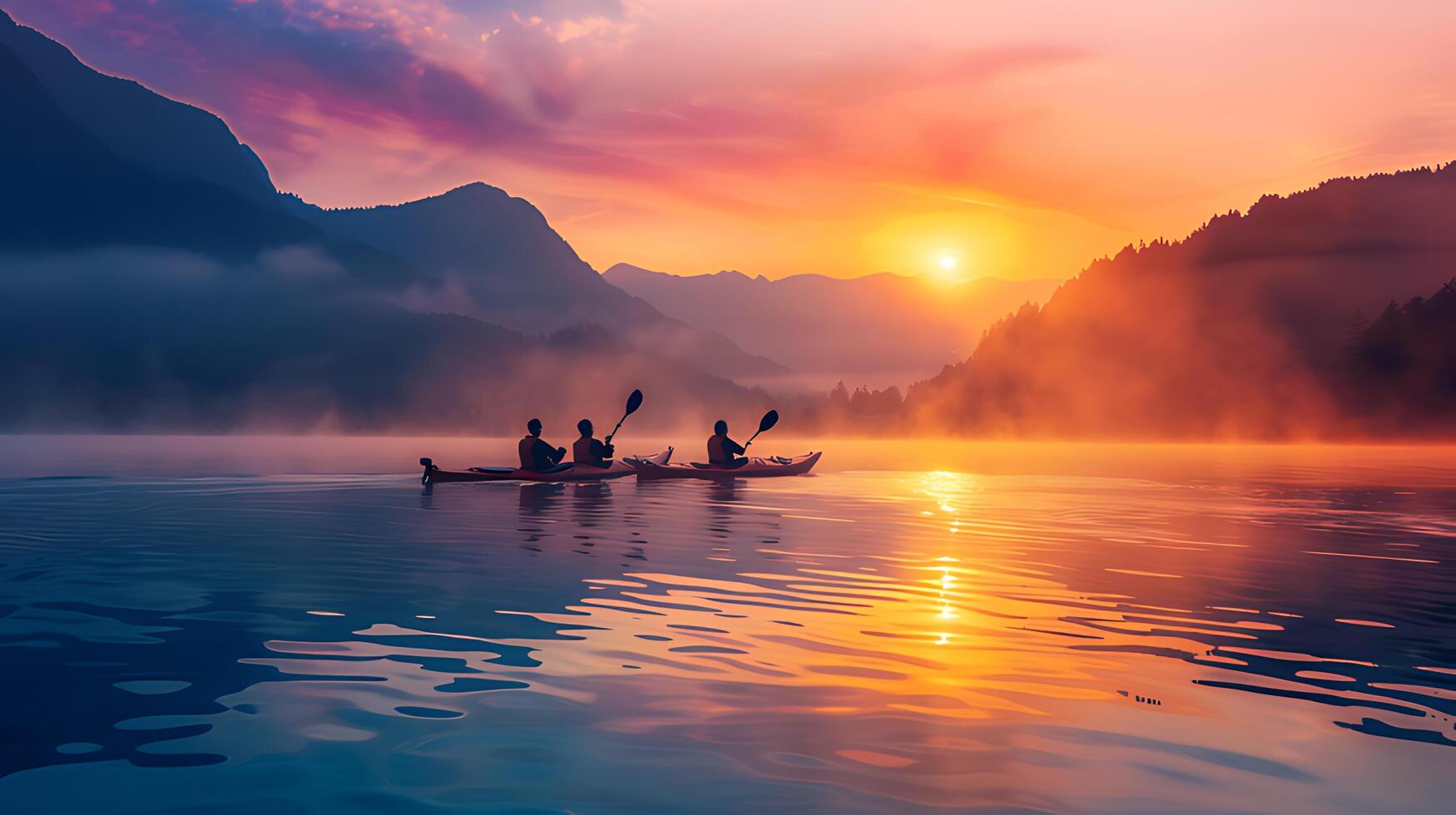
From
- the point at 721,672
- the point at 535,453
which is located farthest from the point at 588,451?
the point at 721,672

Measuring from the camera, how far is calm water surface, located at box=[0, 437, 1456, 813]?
326 inches

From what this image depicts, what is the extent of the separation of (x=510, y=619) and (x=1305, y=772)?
11.1 metres

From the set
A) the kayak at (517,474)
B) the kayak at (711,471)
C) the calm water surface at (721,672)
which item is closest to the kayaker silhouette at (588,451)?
the kayak at (517,474)

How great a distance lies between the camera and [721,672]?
476 inches

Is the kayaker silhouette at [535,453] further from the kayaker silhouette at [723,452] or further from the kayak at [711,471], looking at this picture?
the kayaker silhouette at [723,452]

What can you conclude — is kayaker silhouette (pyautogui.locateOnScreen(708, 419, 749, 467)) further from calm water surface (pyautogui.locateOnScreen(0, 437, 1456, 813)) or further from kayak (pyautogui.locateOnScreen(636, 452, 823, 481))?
calm water surface (pyautogui.locateOnScreen(0, 437, 1456, 813))

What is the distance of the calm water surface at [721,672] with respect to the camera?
8281mm

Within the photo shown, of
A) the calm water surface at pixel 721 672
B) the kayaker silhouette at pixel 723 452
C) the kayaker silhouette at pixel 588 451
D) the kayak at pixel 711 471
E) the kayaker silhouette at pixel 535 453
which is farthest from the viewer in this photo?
the kayaker silhouette at pixel 723 452

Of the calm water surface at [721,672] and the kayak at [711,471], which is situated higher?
the kayak at [711,471]

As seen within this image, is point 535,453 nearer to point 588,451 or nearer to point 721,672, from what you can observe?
point 588,451

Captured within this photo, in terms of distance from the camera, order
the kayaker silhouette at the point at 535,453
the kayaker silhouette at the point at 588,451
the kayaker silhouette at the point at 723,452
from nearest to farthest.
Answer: the kayaker silhouette at the point at 535,453
the kayaker silhouette at the point at 588,451
the kayaker silhouette at the point at 723,452

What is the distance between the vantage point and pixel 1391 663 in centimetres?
1296

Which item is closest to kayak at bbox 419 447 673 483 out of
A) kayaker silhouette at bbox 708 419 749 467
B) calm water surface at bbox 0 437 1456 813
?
kayaker silhouette at bbox 708 419 749 467

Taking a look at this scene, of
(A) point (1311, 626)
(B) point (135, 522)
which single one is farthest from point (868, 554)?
(B) point (135, 522)
